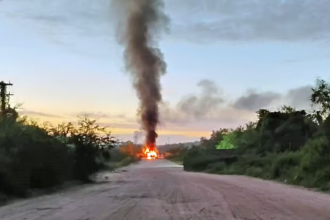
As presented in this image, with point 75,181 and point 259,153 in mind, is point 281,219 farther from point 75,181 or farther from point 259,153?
point 259,153

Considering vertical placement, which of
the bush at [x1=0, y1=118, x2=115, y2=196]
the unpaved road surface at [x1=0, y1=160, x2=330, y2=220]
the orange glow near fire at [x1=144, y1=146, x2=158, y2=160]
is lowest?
the unpaved road surface at [x1=0, y1=160, x2=330, y2=220]

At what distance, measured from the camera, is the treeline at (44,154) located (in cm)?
2819

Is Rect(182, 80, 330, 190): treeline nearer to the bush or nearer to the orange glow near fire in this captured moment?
the bush

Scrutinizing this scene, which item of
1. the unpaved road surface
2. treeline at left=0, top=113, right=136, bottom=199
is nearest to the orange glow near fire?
treeline at left=0, top=113, right=136, bottom=199

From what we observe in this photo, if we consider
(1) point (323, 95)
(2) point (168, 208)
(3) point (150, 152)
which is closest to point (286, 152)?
(1) point (323, 95)

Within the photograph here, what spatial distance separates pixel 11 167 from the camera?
27.9 metres

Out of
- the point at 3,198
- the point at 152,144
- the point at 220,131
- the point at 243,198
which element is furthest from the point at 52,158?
the point at 220,131

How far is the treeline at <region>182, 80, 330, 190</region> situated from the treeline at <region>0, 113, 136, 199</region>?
14189mm

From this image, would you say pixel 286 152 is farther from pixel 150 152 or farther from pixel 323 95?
pixel 150 152

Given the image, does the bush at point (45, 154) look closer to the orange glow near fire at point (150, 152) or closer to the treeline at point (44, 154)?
the treeline at point (44, 154)

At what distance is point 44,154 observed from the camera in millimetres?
32375

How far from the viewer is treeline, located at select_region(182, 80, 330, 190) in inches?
1565

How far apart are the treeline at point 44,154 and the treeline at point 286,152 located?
14.2 metres

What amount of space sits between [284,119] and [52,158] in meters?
42.6
